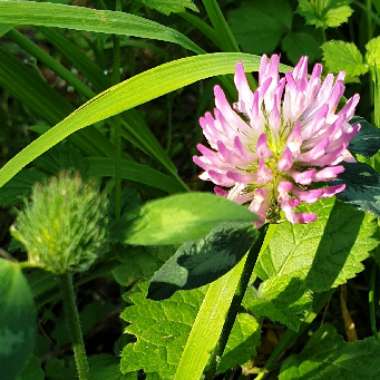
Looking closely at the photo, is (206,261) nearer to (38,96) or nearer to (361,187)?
(361,187)

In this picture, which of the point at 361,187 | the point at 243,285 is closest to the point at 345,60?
the point at 361,187

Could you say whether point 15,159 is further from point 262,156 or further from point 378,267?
point 378,267

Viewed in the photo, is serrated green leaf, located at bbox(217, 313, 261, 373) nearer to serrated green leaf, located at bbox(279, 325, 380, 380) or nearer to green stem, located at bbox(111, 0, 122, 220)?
serrated green leaf, located at bbox(279, 325, 380, 380)

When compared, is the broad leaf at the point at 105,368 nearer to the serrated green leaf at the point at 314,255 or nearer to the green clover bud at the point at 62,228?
the serrated green leaf at the point at 314,255

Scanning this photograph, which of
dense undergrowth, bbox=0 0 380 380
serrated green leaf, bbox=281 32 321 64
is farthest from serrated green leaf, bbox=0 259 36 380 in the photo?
serrated green leaf, bbox=281 32 321 64

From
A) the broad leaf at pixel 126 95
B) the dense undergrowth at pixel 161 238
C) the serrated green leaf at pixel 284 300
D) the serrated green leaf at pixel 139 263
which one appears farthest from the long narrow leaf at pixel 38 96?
the serrated green leaf at pixel 284 300

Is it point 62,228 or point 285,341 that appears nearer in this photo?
point 62,228

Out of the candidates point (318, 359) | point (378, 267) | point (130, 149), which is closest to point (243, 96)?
point (318, 359)
